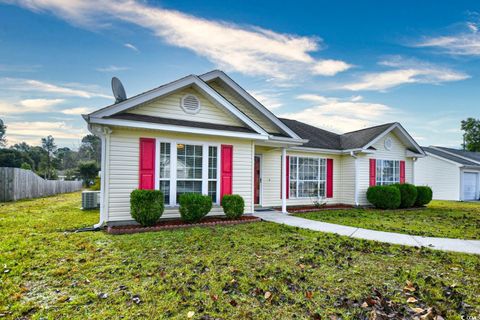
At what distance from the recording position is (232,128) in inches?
339

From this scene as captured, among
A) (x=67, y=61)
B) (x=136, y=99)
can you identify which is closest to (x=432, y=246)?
(x=136, y=99)

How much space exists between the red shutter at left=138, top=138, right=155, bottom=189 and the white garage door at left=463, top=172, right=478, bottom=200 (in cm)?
2441

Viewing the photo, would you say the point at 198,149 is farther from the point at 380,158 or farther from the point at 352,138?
the point at 380,158

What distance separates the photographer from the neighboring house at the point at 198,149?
7.05 m

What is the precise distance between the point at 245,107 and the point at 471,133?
4919 centimetres

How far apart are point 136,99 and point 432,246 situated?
8.54m

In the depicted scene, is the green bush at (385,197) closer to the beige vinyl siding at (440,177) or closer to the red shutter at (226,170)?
the red shutter at (226,170)

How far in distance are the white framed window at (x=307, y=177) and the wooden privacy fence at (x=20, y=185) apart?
1586cm

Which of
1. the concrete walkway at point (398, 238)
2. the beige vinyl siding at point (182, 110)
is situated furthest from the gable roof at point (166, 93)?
the concrete walkway at point (398, 238)

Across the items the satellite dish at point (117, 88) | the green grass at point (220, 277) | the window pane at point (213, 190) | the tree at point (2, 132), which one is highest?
the tree at point (2, 132)

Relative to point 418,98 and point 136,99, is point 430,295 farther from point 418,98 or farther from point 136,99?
point 418,98

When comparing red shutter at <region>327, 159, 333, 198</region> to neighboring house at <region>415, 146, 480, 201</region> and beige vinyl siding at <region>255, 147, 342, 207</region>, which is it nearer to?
beige vinyl siding at <region>255, 147, 342, 207</region>

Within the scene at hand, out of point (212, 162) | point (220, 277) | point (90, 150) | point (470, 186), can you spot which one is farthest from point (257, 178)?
point (90, 150)

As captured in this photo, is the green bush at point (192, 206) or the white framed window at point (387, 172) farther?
the white framed window at point (387, 172)
